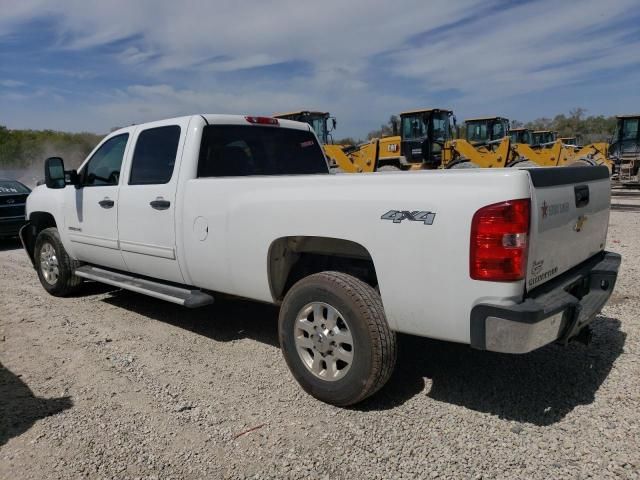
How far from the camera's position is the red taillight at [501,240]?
8.91 ft

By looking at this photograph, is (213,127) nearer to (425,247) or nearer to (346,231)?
(346,231)

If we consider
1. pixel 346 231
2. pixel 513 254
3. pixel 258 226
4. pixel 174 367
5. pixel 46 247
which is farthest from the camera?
pixel 46 247

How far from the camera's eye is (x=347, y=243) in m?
3.50

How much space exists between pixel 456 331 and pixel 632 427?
1253mm

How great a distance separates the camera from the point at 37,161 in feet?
123

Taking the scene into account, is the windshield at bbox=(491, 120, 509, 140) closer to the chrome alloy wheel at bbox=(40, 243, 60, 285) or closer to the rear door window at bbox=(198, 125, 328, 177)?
the rear door window at bbox=(198, 125, 328, 177)

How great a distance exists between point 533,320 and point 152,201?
330 cm

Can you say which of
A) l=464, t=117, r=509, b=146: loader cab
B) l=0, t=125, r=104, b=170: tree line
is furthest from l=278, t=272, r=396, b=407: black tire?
l=0, t=125, r=104, b=170: tree line

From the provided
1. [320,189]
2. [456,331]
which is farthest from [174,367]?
[456,331]

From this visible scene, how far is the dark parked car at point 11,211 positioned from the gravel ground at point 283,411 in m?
6.59

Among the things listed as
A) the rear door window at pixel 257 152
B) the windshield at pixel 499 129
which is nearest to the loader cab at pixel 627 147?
the windshield at pixel 499 129

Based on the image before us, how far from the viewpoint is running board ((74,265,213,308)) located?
4367 mm

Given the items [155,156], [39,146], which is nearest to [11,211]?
[155,156]

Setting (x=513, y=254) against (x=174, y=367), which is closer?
(x=513, y=254)
